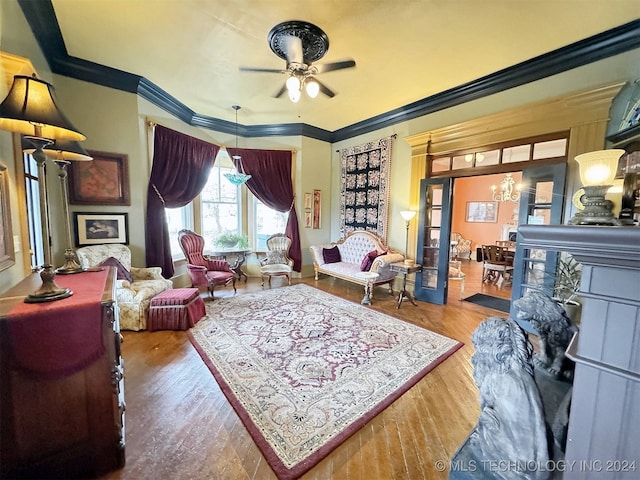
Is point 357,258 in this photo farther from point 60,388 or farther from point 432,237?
point 60,388

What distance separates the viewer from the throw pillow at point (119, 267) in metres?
3.21

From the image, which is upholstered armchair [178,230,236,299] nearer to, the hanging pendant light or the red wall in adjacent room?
the hanging pendant light

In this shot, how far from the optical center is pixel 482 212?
8531 mm

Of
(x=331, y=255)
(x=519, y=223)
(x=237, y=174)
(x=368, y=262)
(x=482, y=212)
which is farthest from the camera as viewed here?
(x=482, y=212)

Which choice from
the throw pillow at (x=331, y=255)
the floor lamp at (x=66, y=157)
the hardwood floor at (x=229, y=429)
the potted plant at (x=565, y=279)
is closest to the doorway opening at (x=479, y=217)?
the throw pillow at (x=331, y=255)

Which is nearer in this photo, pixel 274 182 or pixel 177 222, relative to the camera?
pixel 177 222

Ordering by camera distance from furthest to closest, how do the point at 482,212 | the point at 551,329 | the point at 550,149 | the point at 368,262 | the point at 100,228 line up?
the point at 482,212, the point at 368,262, the point at 100,228, the point at 550,149, the point at 551,329

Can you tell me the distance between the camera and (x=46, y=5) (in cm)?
242

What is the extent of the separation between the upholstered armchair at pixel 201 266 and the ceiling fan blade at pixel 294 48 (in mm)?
3081

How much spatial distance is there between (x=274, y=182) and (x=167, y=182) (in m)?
1.99

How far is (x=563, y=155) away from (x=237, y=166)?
5180mm

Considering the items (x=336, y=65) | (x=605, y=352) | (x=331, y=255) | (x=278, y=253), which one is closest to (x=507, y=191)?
(x=331, y=255)

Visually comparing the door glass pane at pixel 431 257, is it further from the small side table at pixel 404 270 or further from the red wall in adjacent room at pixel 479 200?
the red wall in adjacent room at pixel 479 200

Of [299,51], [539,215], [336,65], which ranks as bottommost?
[539,215]
